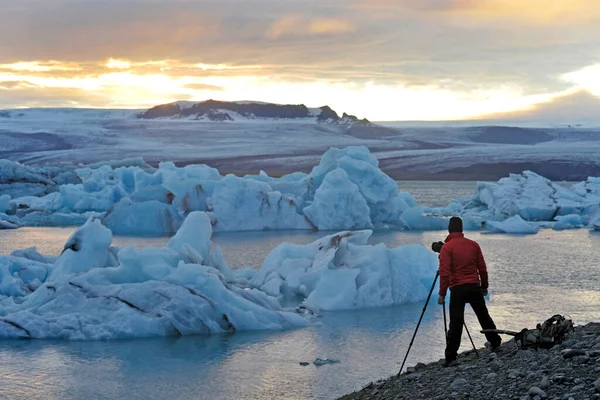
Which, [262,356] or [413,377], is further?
[262,356]

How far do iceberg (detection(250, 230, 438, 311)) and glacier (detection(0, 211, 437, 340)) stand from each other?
0.05ft

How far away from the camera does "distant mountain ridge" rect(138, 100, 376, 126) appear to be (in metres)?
94.2

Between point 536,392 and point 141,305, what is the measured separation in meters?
5.37

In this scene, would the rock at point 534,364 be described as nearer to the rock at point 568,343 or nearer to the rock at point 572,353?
the rock at point 572,353

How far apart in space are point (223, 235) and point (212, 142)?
49112mm

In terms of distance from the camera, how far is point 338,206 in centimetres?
2086

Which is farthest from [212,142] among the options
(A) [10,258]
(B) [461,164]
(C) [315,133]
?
(A) [10,258]

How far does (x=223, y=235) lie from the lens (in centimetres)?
2034

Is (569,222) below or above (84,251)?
below

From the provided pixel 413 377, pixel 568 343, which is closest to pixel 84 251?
pixel 413 377

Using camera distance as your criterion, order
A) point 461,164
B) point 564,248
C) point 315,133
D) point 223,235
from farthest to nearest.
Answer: point 315,133 → point 461,164 → point 223,235 → point 564,248

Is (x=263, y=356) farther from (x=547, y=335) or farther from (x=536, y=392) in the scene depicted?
(x=536, y=392)

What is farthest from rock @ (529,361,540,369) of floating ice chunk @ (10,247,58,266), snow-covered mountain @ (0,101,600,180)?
snow-covered mountain @ (0,101,600,180)

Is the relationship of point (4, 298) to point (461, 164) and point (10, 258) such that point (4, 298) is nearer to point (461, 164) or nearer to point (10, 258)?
point (10, 258)
